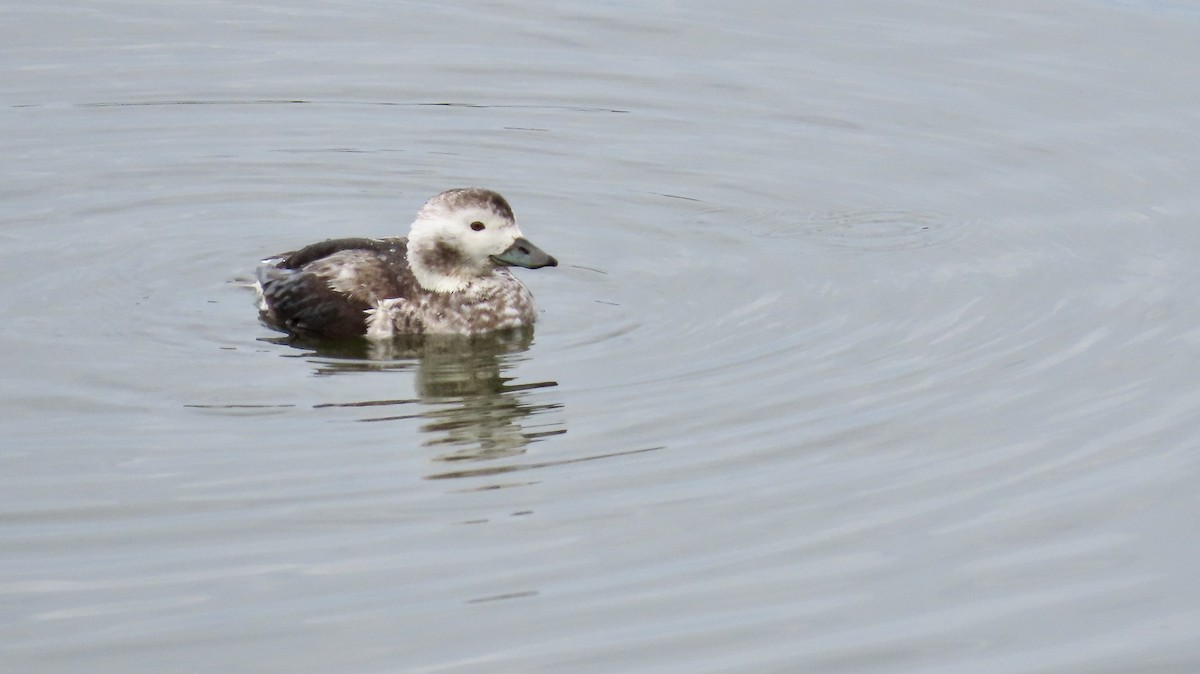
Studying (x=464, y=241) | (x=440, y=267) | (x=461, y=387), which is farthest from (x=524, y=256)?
(x=461, y=387)

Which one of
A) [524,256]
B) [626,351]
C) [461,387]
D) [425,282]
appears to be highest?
[524,256]

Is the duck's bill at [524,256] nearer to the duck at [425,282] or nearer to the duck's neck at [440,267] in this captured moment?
the duck at [425,282]

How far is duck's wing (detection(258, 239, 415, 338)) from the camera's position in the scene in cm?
1180

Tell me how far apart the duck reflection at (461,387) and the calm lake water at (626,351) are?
40 mm

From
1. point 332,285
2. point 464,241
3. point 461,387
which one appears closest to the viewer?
point 461,387

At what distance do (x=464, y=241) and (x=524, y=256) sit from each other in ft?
1.24

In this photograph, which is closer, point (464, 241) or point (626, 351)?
point (626, 351)

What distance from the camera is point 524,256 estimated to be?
1198cm

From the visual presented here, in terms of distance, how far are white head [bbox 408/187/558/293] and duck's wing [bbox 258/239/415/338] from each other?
16 cm

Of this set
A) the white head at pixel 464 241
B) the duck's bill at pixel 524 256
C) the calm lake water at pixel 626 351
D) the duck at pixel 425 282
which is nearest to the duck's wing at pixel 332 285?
the duck at pixel 425 282

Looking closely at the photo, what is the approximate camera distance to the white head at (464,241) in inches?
470

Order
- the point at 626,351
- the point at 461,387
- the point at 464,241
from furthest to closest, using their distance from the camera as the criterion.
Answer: the point at 464,241
the point at 626,351
the point at 461,387

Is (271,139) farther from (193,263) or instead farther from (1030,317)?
(1030,317)

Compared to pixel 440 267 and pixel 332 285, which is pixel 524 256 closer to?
pixel 440 267
